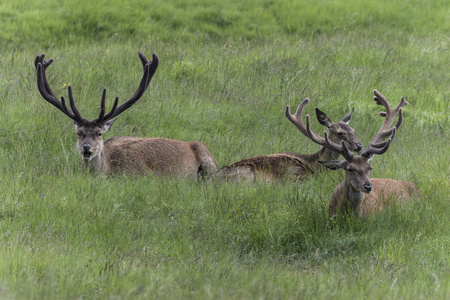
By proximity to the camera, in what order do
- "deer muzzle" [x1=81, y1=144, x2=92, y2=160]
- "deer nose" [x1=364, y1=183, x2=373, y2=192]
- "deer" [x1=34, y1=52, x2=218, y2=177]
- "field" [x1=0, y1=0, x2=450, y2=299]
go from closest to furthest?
"field" [x1=0, y1=0, x2=450, y2=299] < "deer nose" [x1=364, y1=183, x2=373, y2=192] < "deer muzzle" [x1=81, y1=144, x2=92, y2=160] < "deer" [x1=34, y1=52, x2=218, y2=177]

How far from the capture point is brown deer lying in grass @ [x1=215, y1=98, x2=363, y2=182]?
7.75 m

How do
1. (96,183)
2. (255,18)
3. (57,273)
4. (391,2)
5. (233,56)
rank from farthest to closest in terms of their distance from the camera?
(391,2) → (255,18) → (233,56) → (96,183) → (57,273)

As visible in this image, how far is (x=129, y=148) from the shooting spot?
8.34 metres

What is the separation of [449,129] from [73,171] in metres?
5.92

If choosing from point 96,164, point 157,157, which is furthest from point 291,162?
point 96,164

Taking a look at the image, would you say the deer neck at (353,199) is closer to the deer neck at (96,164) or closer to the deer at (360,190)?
the deer at (360,190)

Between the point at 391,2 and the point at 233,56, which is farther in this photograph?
the point at 391,2

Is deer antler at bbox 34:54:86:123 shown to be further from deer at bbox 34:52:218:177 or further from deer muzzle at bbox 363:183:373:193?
deer muzzle at bbox 363:183:373:193

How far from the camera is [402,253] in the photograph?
5.32 m

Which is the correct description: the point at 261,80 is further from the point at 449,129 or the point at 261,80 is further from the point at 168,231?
the point at 168,231

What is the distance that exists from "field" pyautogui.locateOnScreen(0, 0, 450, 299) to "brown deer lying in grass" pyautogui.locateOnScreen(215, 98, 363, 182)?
1.33 ft

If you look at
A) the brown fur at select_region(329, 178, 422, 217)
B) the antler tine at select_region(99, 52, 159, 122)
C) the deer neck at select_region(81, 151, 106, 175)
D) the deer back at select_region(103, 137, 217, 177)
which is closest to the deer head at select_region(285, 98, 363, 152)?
the brown fur at select_region(329, 178, 422, 217)

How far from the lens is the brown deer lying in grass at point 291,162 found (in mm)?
7754

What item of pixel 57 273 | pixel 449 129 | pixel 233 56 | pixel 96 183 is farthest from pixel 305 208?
pixel 233 56
